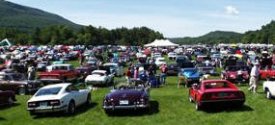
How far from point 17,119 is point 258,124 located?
400 inches

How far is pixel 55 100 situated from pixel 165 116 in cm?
454

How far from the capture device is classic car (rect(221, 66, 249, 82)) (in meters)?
35.1

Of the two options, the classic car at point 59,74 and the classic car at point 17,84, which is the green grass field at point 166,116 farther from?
the classic car at point 59,74

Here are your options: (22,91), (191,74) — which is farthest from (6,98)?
(191,74)

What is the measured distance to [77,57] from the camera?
296 feet

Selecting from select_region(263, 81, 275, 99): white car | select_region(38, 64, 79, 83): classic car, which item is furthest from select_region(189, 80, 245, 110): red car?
select_region(38, 64, 79, 83): classic car

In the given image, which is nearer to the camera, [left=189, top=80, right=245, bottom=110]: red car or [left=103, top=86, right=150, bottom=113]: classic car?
[left=189, top=80, right=245, bottom=110]: red car

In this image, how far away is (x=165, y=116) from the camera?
20797mm

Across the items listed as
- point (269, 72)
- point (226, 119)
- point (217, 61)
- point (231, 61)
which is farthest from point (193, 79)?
point (217, 61)

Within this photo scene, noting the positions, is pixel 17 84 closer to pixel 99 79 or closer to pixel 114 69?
pixel 99 79

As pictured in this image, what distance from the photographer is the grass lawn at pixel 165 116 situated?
1945 centimetres

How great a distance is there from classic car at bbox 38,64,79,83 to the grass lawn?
13531 millimetres

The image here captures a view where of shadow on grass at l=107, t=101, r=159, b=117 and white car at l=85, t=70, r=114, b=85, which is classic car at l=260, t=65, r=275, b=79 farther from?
shadow on grass at l=107, t=101, r=159, b=117

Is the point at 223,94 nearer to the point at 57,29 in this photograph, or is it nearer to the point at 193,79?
the point at 193,79
